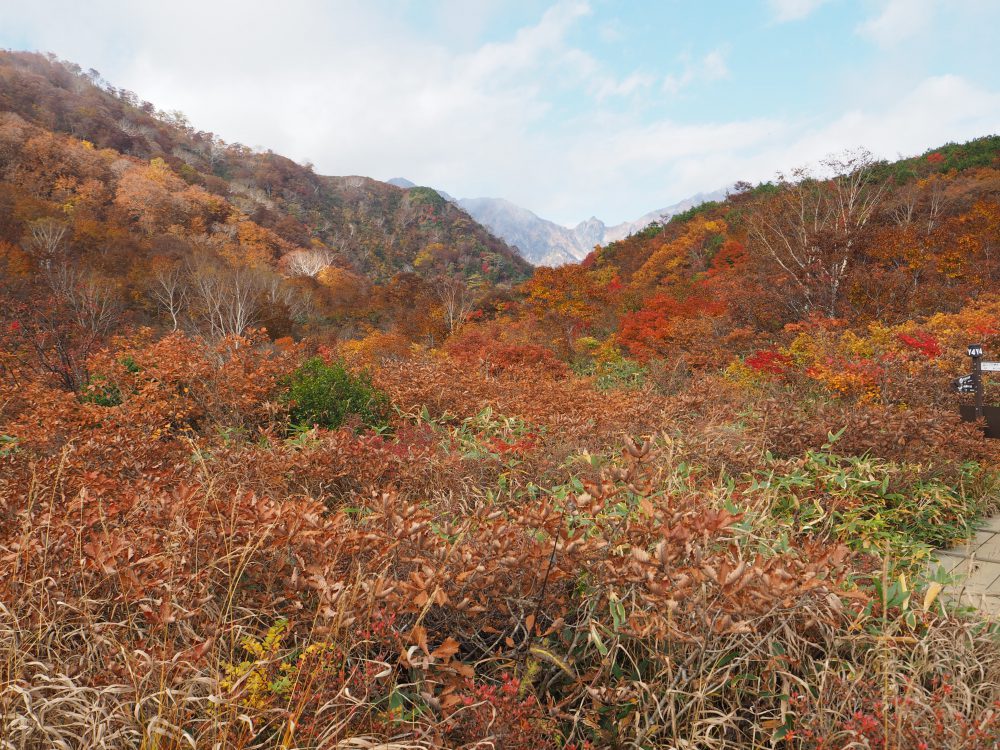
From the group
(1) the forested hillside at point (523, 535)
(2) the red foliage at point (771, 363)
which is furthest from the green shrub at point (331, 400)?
(2) the red foliage at point (771, 363)

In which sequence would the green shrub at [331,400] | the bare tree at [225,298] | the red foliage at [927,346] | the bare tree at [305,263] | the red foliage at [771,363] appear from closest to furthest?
the green shrub at [331,400] → the red foliage at [927,346] → the red foliage at [771,363] → the bare tree at [225,298] → the bare tree at [305,263]

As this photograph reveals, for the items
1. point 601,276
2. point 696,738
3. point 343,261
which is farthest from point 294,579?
point 343,261

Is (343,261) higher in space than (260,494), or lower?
higher

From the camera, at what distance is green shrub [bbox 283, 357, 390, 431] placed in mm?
5673

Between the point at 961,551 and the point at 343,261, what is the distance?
35.3m

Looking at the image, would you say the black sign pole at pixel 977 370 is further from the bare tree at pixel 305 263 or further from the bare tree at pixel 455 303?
the bare tree at pixel 305 263

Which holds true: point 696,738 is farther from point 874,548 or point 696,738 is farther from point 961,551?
point 961,551

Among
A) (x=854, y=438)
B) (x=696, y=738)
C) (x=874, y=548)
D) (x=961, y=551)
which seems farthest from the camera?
(x=854, y=438)

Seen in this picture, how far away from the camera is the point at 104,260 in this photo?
63.4ft

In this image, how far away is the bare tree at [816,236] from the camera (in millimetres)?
9688

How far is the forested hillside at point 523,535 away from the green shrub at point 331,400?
36mm

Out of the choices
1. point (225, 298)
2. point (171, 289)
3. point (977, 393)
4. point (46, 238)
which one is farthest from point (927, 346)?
point (46, 238)

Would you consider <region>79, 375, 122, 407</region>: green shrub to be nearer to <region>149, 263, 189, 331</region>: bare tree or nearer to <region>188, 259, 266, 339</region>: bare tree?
<region>188, 259, 266, 339</region>: bare tree

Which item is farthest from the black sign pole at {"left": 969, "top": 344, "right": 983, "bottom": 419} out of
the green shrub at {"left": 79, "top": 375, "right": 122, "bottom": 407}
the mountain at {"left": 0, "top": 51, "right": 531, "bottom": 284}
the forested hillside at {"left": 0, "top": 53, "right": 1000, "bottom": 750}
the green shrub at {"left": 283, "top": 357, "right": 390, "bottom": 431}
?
the mountain at {"left": 0, "top": 51, "right": 531, "bottom": 284}
